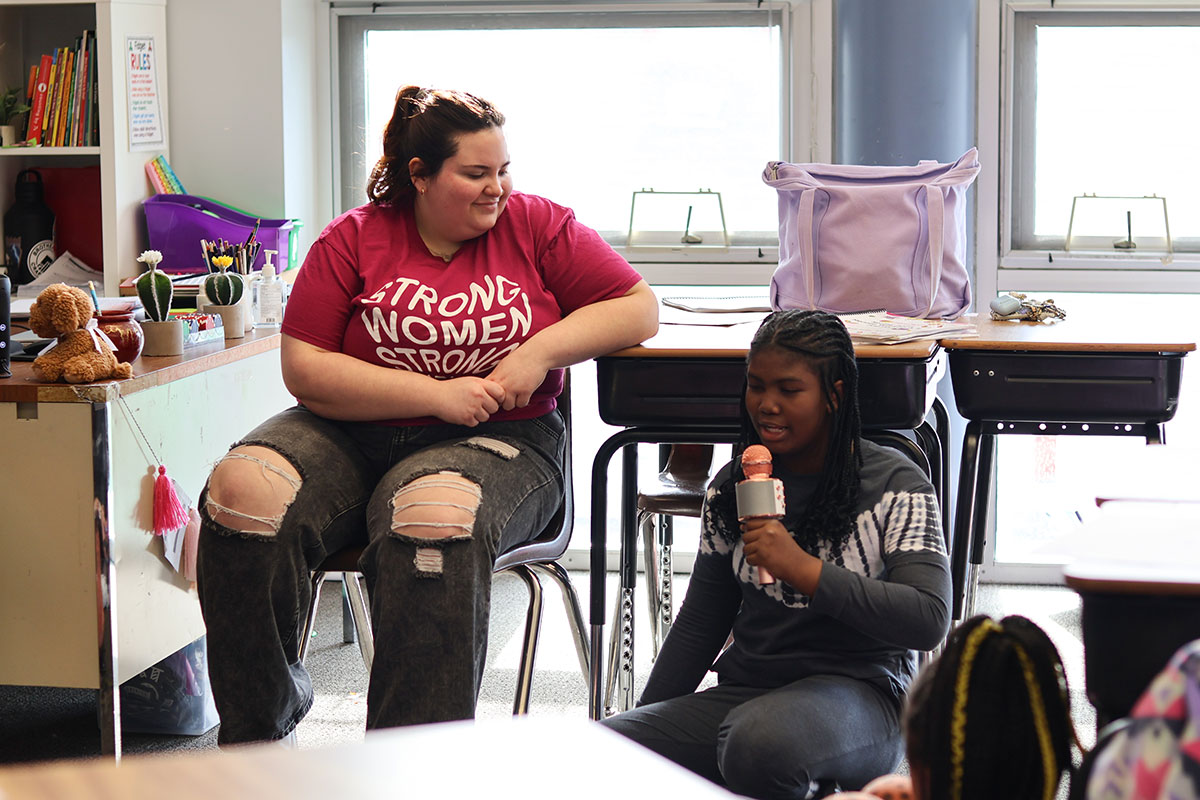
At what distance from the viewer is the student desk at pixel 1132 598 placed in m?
0.75

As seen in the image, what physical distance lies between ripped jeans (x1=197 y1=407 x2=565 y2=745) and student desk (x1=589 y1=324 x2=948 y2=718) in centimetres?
19

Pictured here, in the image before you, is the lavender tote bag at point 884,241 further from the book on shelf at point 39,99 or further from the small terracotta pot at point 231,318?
the book on shelf at point 39,99

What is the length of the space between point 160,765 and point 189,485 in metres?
1.68

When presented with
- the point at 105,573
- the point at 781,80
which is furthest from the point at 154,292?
the point at 781,80

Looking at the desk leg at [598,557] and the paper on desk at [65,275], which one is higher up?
the paper on desk at [65,275]

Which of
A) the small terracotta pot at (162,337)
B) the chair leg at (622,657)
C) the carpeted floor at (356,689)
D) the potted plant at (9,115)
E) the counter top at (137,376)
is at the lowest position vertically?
the carpeted floor at (356,689)

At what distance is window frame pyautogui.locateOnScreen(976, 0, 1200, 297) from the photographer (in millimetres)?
3182

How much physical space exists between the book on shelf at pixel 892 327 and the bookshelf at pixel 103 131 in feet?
5.74

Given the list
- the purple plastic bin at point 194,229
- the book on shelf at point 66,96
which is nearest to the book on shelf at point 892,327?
the purple plastic bin at point 194,229

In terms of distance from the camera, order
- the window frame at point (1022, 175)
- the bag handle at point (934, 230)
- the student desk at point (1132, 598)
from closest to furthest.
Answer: the student desk at point (1132, 598) → the bag handle at point (934, 230) → the window frame at point (1022, 175)

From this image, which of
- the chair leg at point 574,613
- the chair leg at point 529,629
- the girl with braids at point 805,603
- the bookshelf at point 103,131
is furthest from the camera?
the bookshelf at point 103,131

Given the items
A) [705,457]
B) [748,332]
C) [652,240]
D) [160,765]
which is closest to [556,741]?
[160,765]

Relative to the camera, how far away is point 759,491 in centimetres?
146

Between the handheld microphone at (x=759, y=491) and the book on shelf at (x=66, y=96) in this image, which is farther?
the book on shelf at (x=66, y=96)
